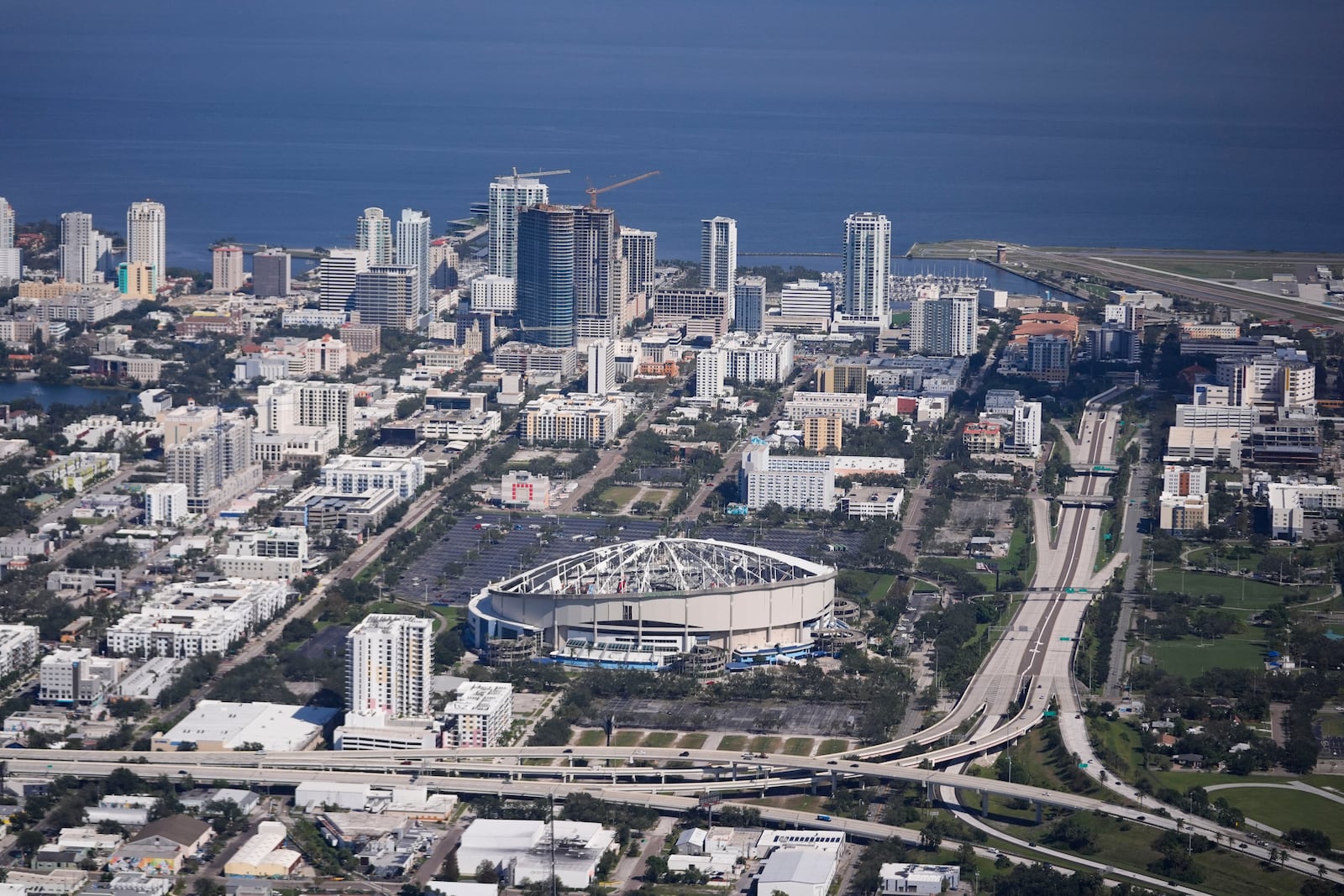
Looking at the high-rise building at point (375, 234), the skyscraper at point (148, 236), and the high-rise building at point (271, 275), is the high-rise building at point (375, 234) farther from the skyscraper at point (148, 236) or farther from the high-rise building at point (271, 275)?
the skyscraper at point (148, 236)

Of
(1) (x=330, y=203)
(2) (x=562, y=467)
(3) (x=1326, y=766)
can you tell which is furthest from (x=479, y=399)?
(1) (x=330, y=203)

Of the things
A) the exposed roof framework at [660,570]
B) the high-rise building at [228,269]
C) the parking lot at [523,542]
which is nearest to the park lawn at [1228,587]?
the parking lot at [523,542]

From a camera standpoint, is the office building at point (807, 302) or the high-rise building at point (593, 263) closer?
the high-rise building at point (593, 263)

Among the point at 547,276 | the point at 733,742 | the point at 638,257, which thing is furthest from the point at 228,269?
the point at 733,742

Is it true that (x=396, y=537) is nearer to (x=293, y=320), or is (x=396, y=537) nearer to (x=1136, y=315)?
(x=293, y=320)

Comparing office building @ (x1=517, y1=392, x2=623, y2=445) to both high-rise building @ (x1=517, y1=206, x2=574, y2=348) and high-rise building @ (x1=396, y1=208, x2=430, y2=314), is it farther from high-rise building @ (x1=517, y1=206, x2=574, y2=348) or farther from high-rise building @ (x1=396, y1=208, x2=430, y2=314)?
high-rise building @ (x1=396, y1=208, x2=430, y2=314)

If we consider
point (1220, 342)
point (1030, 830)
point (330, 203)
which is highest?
point (330, 203)
